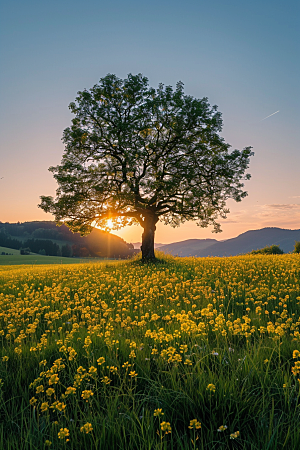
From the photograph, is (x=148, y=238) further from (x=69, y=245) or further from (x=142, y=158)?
(x=69, y=245)

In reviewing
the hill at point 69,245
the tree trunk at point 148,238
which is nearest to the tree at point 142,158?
the tree trunk at point 148,238

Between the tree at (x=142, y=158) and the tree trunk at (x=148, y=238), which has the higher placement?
the tree at (x=142, y=158)

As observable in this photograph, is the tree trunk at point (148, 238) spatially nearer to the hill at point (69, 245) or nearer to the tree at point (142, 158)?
the tree at point (142, 158)

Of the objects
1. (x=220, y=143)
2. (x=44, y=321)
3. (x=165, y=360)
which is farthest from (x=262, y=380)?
(x=220, y=143)

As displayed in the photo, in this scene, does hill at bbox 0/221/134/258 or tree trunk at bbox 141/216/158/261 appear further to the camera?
hill at bbox 0/221/134/258

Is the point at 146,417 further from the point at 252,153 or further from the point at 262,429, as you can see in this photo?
the point at 252,153

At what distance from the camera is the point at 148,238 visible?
24.9 metres

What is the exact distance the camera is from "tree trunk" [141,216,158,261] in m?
24.8

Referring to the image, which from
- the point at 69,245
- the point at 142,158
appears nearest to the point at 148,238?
the point at 142,158

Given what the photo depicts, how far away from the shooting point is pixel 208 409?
2.75 m

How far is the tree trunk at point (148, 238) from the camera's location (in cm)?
2480

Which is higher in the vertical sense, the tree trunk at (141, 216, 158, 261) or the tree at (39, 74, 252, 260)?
the tree at (39, 74, 252, 260)

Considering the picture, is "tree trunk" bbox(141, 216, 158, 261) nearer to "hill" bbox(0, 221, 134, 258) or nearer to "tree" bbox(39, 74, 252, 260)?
"tree" bbox(39, 74, 252, 260)

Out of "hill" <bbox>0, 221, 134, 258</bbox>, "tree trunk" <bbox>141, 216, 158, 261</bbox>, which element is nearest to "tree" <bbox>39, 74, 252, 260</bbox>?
"tree trunk" <bbox>141, 216, 158, 261</bbox>
